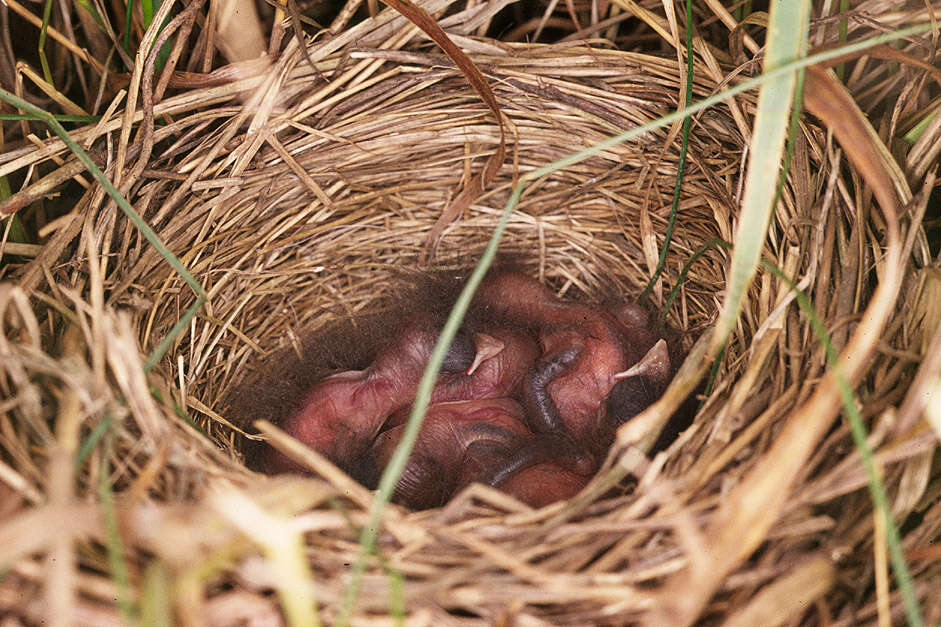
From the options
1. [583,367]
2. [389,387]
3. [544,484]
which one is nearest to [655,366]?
[583,367]

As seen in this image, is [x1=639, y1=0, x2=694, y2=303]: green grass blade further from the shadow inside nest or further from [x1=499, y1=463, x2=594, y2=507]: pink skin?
[x1=499, y1=463, x2=594, y2=507]: pink skin

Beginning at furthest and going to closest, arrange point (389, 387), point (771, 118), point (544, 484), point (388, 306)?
point (388, 306), point (389, 387), point (544, 484), point (771, 118)

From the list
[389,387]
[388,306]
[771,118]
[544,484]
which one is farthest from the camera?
[388,306]

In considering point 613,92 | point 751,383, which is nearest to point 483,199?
point 613,92

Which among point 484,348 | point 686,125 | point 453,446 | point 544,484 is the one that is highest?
point 686,125

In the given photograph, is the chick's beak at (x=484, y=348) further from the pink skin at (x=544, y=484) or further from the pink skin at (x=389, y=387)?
the pink skin at (x=544, y=484)

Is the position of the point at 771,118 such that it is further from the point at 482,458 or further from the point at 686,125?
the point at 482,458

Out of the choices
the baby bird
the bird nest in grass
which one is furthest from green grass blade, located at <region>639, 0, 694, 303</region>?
the baby bird

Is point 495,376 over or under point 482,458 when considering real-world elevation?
over
